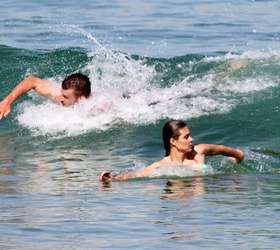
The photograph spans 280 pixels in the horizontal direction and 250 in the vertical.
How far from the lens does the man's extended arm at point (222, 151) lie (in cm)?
1268

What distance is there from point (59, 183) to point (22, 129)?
4549 millimetres

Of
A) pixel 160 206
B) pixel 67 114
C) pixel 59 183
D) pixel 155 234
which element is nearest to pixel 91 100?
pixel 67 114

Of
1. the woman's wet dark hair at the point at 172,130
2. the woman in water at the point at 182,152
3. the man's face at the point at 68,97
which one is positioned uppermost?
the man's face at the point at 68,97

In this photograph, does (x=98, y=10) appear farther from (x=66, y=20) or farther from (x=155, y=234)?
(x=155, y=234)

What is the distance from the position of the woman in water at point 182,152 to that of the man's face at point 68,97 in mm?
3112

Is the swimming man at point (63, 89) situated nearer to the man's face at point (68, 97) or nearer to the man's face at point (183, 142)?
the man's face at point (68, 97)

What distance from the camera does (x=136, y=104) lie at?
16406mm

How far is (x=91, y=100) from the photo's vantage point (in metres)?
16.1

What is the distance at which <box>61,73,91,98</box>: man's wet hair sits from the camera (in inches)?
614

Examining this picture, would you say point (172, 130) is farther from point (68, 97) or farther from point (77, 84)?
point (68, 97)

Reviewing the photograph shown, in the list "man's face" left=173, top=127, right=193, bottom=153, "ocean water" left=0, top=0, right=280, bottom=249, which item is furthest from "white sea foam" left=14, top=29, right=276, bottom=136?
"man's face" left=173, top=127, right=193, bottom=153

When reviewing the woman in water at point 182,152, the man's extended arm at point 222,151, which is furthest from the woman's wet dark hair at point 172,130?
the man's extended arm at point 222,151

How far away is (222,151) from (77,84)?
137 inches

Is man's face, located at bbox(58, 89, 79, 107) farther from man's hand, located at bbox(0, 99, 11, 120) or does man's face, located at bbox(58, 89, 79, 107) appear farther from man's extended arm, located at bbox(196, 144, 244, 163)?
man's extended arm, located at bbox(196, 144, 244, 163)
